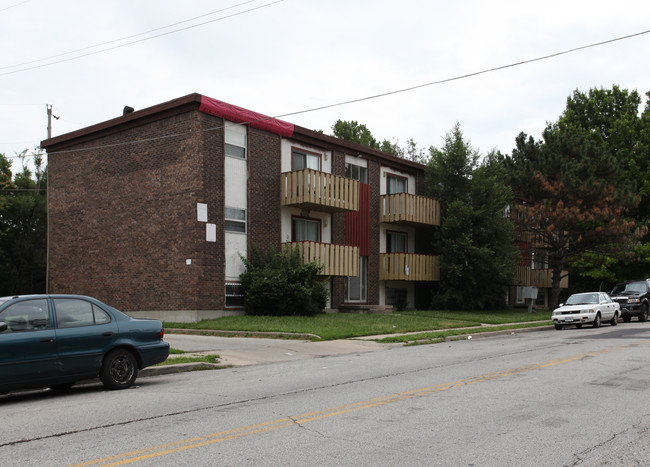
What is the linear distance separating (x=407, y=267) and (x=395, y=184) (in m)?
4.54

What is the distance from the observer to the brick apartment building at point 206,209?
23062 millimetres

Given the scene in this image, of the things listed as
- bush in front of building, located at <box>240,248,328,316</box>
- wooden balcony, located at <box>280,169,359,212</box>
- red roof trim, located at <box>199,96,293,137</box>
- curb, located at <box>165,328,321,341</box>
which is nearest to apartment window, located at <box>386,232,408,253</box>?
wooden balcony, located at <box>280,169,359,212</box>

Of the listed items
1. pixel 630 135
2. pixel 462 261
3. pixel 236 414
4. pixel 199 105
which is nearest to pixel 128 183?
pixel 199 105

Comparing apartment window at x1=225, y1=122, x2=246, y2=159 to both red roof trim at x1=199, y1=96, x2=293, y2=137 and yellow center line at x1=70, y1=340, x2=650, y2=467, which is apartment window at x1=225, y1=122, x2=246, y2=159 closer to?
red roof trim at x1=199, y1=96, x2=293, y2=137

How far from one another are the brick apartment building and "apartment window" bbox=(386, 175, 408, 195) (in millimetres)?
694

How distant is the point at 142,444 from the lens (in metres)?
6.33

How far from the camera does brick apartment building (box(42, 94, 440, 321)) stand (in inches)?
908

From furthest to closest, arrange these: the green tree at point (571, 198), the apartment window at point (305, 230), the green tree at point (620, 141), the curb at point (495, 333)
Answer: the green tree at point (620, 141) → the green tree at point (571, 198) → the apartment window at point (305, 230) → the curb at point (495, 333)

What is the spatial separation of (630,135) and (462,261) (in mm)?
24079

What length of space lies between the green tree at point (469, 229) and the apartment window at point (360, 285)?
11.6ft

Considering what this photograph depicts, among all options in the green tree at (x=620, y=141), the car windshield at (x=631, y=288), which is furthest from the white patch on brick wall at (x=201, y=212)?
the green tree at (x=620, y=141)

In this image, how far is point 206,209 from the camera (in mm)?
22969

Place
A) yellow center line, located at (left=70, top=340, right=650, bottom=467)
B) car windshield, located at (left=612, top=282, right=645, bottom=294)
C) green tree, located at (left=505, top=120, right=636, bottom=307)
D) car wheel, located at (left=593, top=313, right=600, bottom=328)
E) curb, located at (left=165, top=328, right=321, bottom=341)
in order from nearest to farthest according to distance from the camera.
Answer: yellow center line, located at (left=70, top=340, right=650, bottom=467)
curb, located at (left=165, top=328, right=321, bottom=341)
car wheel, located at (left=593, top=313, right=600, bottom=328)
car windshield, located at (left=612, top=282, right=645, bottom=294)
green tree, located at (left=505, top=120, right=636, bottom=307)

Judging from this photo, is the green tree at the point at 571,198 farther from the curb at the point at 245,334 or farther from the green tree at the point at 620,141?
the curb at the point at 245,334
